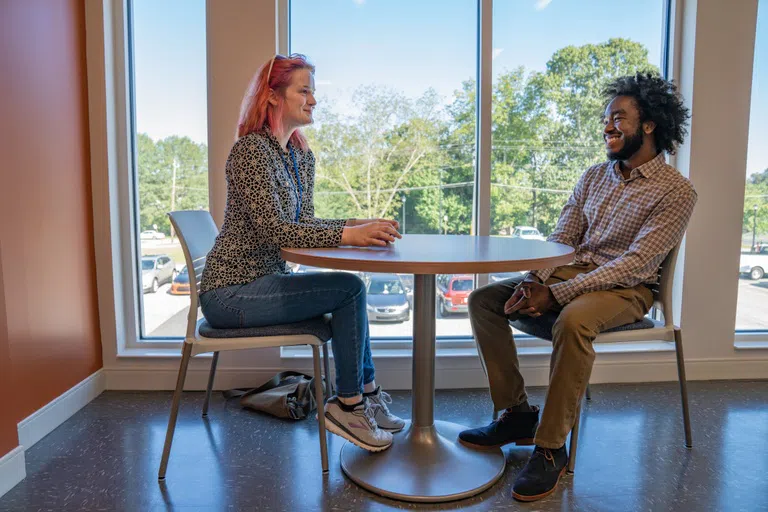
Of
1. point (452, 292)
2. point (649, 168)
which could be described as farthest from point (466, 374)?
point (649, 168)

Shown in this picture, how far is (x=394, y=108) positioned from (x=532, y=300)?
48.4 inches

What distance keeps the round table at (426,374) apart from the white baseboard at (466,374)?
0.57 metres

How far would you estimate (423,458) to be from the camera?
1.66m

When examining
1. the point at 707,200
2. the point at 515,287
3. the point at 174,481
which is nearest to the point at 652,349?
the point at 707,200

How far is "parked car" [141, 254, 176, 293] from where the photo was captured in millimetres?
2543

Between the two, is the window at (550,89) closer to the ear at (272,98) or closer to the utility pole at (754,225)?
the utility pole at (754,225)

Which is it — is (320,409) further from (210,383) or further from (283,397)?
(210,383)

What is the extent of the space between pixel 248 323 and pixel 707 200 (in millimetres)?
2234

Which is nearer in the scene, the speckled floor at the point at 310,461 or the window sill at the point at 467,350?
the speckled floor at the point at 310,461

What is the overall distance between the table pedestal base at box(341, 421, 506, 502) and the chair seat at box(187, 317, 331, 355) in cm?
44

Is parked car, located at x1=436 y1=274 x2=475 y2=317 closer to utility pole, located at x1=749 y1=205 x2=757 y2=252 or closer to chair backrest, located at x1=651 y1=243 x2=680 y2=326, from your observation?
chair backrest, located at x1=651 y1=243 x2=680 y2=326

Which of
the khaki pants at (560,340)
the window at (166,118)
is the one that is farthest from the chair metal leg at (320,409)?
the window at (166,118)

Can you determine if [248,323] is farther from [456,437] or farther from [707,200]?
[707,200]

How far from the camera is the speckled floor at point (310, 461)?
151cm
